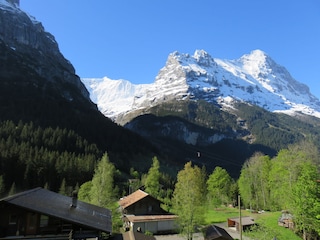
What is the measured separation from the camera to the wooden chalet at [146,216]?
55594 millimetres

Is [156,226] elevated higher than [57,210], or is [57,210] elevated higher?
[57,210]

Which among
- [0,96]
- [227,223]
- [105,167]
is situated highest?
[0,96]

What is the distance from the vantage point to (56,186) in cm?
10444

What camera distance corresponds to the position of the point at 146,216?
60.9 meters

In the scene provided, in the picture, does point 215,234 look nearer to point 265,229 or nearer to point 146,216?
point 265,229

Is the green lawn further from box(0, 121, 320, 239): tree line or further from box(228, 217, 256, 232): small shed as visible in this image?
box(0, 121, 320, 239): tree line

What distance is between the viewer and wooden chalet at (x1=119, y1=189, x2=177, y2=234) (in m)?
55.6

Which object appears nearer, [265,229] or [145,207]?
[265,229]

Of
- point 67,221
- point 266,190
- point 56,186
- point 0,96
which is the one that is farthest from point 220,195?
point 0,96

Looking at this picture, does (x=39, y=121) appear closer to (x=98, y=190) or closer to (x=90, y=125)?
(x=90, y=125)

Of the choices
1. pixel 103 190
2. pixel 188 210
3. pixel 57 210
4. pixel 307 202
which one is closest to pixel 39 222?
pixel 57 210

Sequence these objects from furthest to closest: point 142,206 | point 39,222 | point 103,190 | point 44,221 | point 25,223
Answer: point 142,206
point 103,190
point 44,221
point 39,222
point 25,223

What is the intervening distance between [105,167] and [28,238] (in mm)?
32626

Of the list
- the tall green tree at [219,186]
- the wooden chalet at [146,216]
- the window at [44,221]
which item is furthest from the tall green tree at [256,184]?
Result: the window at [44,221]
